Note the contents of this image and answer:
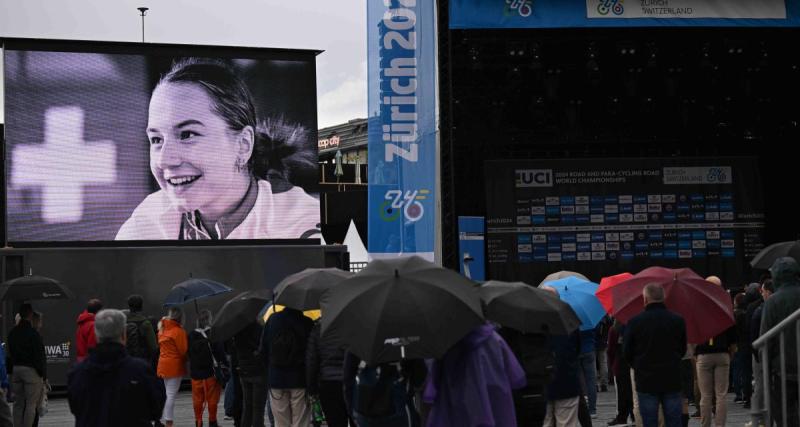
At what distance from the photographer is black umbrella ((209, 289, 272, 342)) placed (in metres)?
11.9

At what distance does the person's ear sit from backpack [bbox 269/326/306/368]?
13.4 meters

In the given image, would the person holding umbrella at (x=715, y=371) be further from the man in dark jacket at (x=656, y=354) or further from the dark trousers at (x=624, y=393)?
the man in dark jacket at (x=656, y=354)

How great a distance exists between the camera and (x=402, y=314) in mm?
7391

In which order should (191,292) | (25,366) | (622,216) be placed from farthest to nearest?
(622,216) → (191,292) → (25,366)

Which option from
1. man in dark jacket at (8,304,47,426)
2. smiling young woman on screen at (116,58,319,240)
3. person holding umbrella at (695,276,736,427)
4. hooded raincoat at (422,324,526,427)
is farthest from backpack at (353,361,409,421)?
smiling young woman on screen at (116,58,319,240)

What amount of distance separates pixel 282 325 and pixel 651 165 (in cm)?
1417

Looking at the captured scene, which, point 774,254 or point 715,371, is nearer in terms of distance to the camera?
point 715,371

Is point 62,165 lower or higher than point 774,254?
higher

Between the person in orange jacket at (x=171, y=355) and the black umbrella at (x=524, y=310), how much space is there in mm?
5703

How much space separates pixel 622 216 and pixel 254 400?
500 inches

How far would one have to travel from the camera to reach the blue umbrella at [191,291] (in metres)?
15.2

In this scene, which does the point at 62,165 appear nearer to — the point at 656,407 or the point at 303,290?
the point at 303,290

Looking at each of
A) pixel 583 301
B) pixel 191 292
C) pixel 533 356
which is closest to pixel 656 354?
pixel 533 356

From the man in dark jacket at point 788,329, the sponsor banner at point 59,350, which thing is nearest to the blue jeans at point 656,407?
the man in dark jacket at point 788,329
